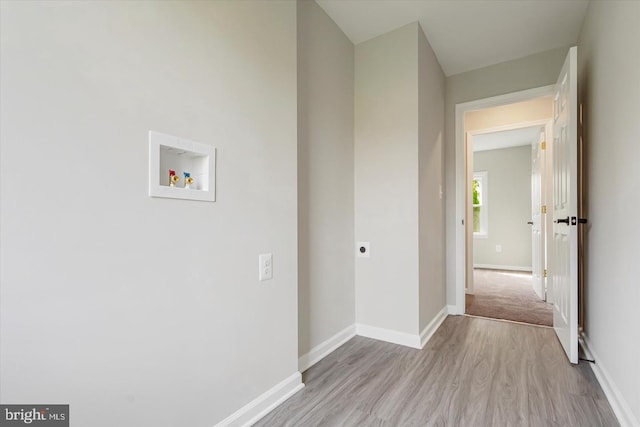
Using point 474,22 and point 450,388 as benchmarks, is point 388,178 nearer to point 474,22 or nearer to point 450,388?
point 474,22

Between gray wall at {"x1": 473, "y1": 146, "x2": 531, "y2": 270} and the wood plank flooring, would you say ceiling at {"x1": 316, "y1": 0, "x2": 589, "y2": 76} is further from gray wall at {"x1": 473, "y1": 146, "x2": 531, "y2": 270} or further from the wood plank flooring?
gray wall at {"x1": 473, "y1": 146, "x2": 531, "y2": 270}

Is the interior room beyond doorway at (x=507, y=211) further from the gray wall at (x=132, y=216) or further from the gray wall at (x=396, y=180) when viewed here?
the gray wall at (x=132, y=216)

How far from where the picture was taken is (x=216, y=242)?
1.32 meters

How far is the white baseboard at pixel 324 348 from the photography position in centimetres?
203

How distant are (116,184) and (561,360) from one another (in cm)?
279

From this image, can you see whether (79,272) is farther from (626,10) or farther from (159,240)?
(626,10)

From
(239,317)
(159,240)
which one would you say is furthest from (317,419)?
(159,240)

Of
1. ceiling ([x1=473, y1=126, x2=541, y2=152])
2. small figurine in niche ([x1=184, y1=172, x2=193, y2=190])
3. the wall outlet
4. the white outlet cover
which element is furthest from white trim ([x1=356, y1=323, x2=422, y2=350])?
ceiling ([x1=473, y1=126, x2=541, y2=152])

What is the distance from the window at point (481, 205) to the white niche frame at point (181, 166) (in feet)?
21.4

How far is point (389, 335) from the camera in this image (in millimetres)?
2486

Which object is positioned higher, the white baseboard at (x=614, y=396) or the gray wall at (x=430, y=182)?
the gray wall at (x=430, y=182)

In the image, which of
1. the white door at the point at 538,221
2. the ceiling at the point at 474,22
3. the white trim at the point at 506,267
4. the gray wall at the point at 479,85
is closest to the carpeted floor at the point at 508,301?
the white door at the point at 538,221

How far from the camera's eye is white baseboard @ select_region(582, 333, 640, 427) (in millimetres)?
1402

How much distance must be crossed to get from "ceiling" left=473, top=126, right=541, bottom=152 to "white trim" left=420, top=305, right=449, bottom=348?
10.8 ft
